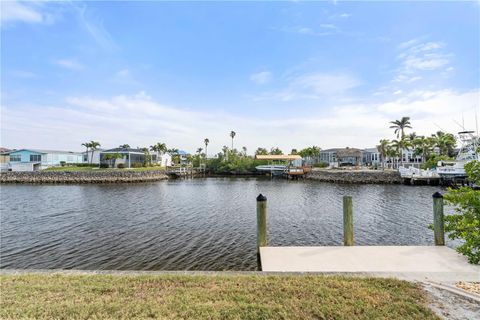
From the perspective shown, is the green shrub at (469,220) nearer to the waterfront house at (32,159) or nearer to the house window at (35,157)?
the waterfront house at (32,159)

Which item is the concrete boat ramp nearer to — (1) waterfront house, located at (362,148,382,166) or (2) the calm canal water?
(2) the calm canal water

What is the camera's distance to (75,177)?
152 feet

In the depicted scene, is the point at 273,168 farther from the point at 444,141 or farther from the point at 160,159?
the point at 444,141

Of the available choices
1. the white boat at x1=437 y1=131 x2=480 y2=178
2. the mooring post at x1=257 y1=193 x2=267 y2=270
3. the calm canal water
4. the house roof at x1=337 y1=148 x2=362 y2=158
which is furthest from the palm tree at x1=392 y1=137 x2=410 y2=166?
the mooring post at x1=257 y1=193 x2=267 y2=270

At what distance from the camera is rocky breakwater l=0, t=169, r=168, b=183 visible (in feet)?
150

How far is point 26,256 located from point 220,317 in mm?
10506

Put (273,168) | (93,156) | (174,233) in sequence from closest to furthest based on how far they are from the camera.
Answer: (174,233), (273,168), (93,156)

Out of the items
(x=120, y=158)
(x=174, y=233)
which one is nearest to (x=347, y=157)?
(x=120, y=158)

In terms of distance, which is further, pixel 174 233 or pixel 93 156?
pixel 93 156

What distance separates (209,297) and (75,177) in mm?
51670

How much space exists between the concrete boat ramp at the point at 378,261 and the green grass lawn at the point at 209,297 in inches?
44.1

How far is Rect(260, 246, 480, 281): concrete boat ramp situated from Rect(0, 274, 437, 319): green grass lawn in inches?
44.1

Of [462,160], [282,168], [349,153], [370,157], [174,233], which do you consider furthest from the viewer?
[370,157]

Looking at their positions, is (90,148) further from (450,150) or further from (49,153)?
(450,150)
